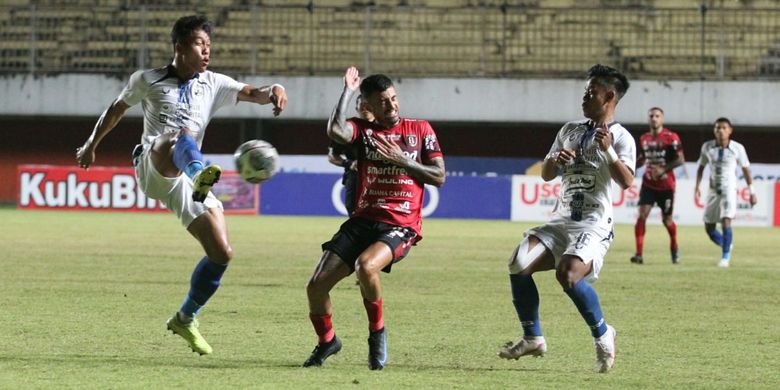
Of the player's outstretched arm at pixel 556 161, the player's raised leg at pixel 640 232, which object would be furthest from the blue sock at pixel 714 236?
the player's outstretched arm at pixel 556 161

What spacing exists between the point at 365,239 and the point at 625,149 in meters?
1.70

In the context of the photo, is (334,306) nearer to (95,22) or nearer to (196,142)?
(196,142)

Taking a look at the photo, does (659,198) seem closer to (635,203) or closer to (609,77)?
(635,203)

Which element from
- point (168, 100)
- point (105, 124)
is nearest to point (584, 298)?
point (168, 100)

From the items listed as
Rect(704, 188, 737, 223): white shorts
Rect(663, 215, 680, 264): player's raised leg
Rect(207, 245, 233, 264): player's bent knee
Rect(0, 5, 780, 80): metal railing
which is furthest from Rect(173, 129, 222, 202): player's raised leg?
Rect(0, 5, 780, 80): metal railing

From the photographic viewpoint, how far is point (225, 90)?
29.6ft

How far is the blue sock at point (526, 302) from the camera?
8523 mm

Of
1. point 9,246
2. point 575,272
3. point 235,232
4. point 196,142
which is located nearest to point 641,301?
point 575,272

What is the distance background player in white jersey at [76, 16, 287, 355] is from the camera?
341 inches

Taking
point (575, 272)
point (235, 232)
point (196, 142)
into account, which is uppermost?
point (196, 142)

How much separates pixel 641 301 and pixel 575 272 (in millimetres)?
5219

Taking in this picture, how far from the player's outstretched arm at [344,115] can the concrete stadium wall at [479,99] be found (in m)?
25.9

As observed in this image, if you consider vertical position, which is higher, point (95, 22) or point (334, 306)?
point (95, 22)

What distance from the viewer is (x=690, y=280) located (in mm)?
16109
